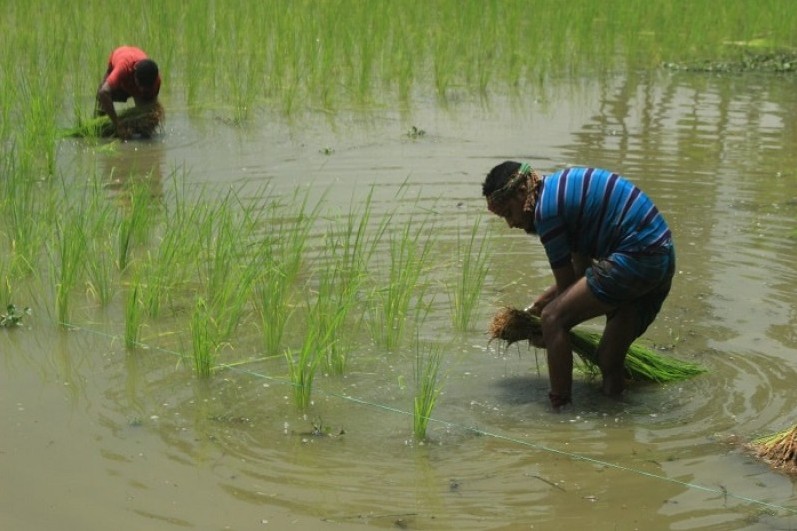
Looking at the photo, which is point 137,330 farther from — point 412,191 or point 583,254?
point 412,191

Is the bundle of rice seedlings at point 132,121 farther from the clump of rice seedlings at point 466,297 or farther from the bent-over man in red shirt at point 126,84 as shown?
the clump of rice seedlings at point 466,297

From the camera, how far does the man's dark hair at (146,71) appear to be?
8.45 metres

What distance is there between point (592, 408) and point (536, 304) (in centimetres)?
45

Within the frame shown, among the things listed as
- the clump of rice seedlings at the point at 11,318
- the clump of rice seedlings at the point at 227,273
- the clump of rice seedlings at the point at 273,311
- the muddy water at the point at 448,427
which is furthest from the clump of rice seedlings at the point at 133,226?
the clump of rice seedlings at the point at 273,311

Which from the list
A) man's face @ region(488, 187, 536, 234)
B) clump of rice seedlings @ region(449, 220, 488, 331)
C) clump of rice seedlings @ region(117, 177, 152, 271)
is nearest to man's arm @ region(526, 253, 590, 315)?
man's face @ region(488, 187, 536, 234)

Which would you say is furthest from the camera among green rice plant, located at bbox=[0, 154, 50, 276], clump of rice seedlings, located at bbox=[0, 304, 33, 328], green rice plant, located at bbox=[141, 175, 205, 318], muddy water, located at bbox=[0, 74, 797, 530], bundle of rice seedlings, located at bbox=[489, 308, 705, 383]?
green rice plant, located at bbox=[0, 154, 50, 276]

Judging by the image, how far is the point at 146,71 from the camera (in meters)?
8.48

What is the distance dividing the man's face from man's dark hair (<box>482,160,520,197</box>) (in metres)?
0.06

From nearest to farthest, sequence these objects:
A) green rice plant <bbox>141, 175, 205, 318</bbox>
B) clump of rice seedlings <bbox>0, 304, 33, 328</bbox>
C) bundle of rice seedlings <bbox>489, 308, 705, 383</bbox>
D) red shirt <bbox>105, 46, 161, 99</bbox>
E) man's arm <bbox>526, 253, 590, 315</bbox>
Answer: man's arm <bbox>526, 253, 590, 315</bbox>
bundle of rice seedlings <bbox>489, 308, 705, 383</bbox>
clump of rice seedlings <bbox>0, 304, 33, 328</bbox>
green rice plant <bbox>141, 175, 205, 318</bbox>
red shirt <bbox>105, 46, 161, 99</bbox>

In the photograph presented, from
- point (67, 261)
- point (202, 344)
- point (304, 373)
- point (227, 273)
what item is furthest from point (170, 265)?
point (304, 373)

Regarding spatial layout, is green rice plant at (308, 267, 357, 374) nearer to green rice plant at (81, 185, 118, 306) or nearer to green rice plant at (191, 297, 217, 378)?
green rice plant at (191, 297, 217, 378)

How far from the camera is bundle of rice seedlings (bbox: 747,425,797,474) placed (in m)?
3.92

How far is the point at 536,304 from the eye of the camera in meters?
4.75

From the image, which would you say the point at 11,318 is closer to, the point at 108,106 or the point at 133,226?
the point at 133,226
